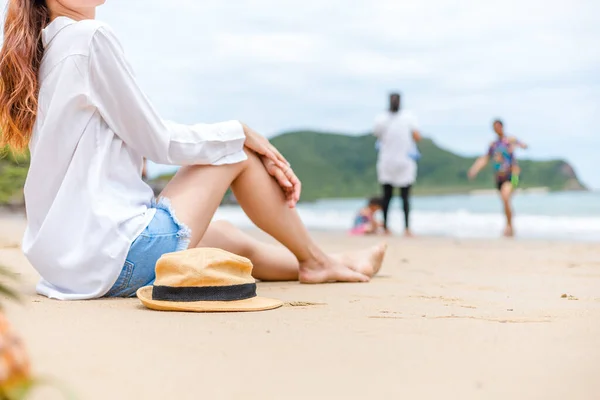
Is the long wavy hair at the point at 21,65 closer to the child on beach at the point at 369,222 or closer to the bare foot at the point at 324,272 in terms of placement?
the bare foot at the point at 324,272

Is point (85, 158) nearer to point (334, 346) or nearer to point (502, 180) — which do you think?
point (334, 346)

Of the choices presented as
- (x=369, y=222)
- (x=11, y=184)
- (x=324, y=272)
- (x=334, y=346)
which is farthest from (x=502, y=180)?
(x=11, y=184)

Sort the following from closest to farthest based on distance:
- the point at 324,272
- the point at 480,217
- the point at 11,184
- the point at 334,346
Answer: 1. the point at 334,346
2. the point at 324,272
3. the point at 11,184
4. the point at 480,217

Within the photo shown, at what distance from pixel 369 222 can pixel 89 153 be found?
289 inches

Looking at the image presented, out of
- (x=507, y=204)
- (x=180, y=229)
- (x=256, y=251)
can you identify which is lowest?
(x=507, y=204)

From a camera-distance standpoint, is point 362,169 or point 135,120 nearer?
point 135,120

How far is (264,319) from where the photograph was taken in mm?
2375

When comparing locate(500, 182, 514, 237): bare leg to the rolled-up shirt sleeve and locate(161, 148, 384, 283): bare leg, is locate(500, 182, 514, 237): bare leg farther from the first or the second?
the rolled-up shirt sleeve

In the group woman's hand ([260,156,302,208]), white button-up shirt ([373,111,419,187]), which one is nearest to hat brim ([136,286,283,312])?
woman's hand ([260,156,302,208])

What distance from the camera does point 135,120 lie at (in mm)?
2814

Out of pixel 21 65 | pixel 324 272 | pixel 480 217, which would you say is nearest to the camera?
pixel 21 65

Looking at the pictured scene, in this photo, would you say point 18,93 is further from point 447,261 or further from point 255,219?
point 447,261

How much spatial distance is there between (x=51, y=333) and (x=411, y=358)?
100 centimetres

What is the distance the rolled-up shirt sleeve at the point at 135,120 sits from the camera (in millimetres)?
2754
